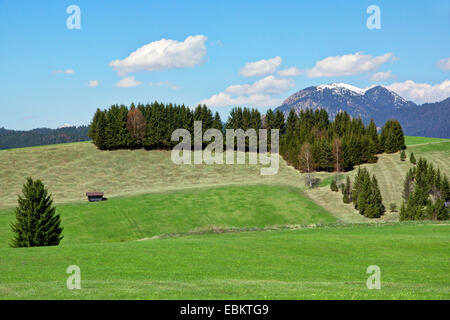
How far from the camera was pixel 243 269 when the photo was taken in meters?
29.1

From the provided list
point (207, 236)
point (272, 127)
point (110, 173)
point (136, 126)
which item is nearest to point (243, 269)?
point (207, 236)

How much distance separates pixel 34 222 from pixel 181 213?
125 feet

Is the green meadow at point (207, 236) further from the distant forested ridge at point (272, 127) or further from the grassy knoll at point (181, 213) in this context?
the distant forested ridge at point (272, 127)

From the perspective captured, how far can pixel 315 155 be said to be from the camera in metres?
123

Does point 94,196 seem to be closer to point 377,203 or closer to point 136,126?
point 136,126

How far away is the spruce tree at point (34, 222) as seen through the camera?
4941 cm

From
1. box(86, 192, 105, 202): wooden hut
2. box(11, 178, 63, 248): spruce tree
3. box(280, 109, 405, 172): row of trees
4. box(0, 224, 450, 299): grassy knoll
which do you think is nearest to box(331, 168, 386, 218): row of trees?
Result: box(280, 109, 405, 172): row of trees

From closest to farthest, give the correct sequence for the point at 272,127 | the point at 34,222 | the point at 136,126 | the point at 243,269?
1. the point at 243,269
2. the point at 34,222
3. the point at 136,126
4. the point at 272,127

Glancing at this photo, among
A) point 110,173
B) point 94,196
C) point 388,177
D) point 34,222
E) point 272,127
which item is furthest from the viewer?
point 272,127

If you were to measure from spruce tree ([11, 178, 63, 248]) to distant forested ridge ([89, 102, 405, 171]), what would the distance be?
266ft

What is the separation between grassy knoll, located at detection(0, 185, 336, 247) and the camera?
72.8 m

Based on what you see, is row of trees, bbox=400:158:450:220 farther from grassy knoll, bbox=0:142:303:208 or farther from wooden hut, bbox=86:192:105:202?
wooden hut, bbox=86:192:105:202

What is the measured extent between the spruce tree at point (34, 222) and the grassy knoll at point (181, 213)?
15139mm

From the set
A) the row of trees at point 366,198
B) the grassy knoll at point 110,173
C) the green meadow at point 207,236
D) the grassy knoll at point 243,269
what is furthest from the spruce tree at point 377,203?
the grassy knoll at point 243,269
